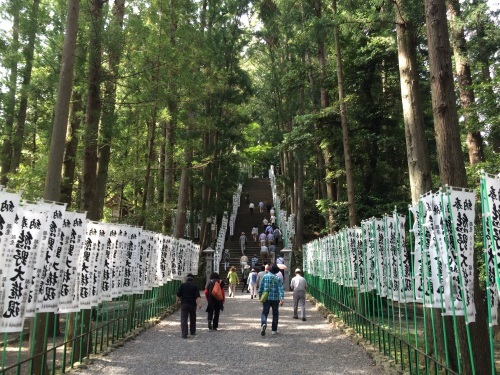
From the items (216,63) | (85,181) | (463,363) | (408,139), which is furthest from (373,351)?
(216,63)

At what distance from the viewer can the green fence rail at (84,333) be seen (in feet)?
18.4

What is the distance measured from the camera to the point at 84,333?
677cm

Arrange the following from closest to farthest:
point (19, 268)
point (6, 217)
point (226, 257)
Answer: point (6, 217) → point (19, 268) → point (226, 257)

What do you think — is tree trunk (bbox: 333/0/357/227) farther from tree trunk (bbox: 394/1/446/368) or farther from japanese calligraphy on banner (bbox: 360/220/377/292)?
tree trunk (bbox: 394/1/446/368)

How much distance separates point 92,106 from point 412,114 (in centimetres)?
551

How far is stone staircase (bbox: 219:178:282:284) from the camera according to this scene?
76.2ft

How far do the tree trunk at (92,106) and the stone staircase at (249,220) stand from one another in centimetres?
1348

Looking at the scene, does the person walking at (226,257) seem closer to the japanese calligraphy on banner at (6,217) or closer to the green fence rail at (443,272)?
the green fence rail at (443,272)

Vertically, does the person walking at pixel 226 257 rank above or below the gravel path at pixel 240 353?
above

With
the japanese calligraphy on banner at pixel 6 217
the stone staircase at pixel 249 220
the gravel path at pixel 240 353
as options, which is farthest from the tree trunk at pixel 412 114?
the stone staircase at pixel 249 220

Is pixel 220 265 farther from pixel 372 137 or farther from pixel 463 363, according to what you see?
pixel 463 363

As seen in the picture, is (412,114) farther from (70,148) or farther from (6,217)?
(70,148)

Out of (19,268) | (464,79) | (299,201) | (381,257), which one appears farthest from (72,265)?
(299,201)

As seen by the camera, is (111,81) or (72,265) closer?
(72,265)
